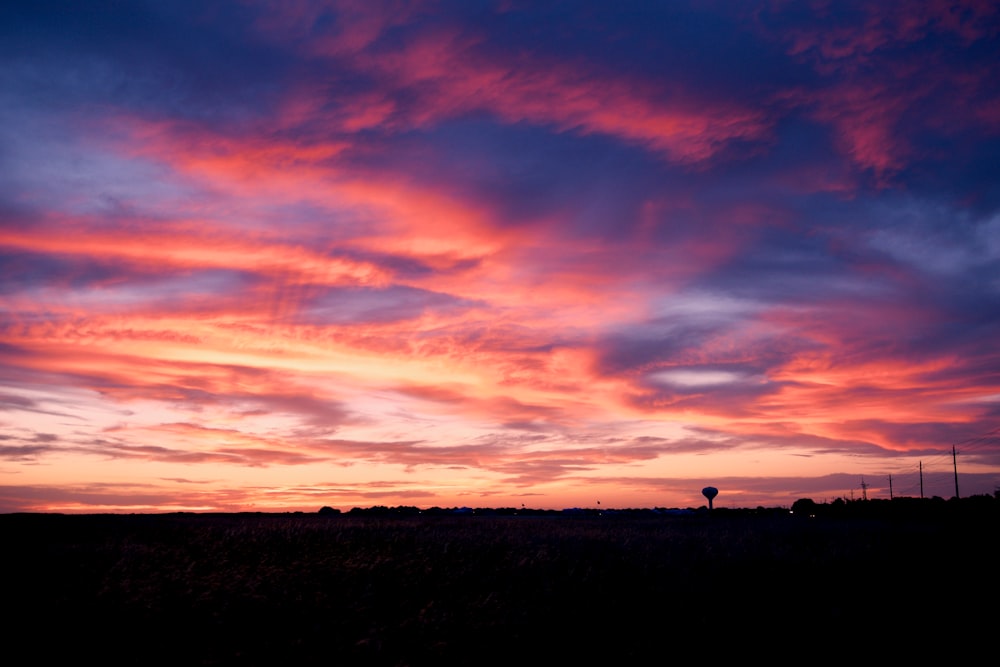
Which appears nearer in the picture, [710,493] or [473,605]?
[473,605]

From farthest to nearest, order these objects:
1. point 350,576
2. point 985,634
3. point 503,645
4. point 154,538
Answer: point 154,538, point 350,576, point 985,634, point 503,645

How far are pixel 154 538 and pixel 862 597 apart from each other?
77.5 feet

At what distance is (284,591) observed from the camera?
49.5 ft

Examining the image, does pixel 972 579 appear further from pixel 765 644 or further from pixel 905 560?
pixel 765 644

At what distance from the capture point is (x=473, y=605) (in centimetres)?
1473

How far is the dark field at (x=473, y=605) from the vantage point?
12.0m

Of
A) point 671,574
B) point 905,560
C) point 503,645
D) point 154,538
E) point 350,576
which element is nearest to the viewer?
point 503,645

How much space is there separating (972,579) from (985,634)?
658 cm

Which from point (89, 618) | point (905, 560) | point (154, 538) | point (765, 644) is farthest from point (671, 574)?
point (154, 538)

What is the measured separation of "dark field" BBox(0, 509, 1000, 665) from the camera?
474 inches

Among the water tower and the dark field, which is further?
the water tower

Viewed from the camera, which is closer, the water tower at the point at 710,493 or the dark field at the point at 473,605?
the dark field at the point at 473,605

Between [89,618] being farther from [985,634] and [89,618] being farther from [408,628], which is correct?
[985,634]

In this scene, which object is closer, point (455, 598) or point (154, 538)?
point (455, 598)
